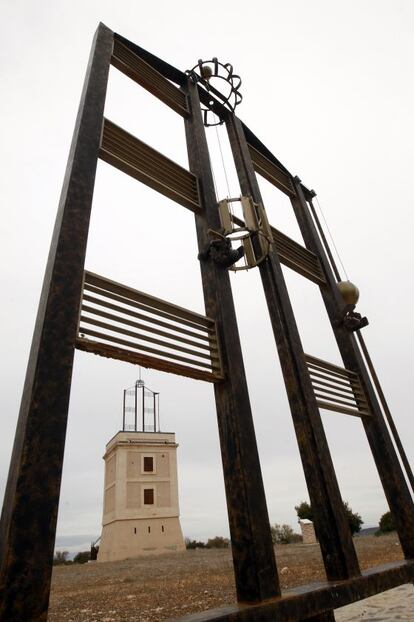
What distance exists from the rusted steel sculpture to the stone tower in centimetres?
2231

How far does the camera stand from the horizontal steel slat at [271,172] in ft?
19.5

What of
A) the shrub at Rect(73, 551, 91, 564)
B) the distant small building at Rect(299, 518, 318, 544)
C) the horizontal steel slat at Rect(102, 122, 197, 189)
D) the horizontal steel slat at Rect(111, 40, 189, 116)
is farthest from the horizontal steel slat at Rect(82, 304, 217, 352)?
the shrub at Rect(73, 551, 91, 564)

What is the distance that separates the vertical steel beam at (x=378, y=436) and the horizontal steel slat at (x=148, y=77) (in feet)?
9.27

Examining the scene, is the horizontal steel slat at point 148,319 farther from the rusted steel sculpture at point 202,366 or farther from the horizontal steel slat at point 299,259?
the horizontal steel slat at point 299,259

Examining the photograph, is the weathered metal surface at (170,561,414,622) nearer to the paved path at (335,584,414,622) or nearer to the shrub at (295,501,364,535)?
the paved path at (335,584,414,622)

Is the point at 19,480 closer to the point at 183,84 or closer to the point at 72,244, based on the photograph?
the point at 72,244

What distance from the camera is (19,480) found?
65.0 inches

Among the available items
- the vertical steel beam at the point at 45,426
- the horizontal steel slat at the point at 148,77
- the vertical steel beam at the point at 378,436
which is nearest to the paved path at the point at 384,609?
the vertical steel beam at the point at 378,436

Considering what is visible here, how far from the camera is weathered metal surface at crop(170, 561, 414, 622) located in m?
1.88

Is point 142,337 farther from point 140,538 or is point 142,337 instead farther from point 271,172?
point 140,538

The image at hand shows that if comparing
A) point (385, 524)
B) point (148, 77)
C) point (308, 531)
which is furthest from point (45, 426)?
point (385, 524)

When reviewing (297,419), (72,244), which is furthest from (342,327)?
(72,244)

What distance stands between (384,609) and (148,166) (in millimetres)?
6040

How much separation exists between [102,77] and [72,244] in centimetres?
216
